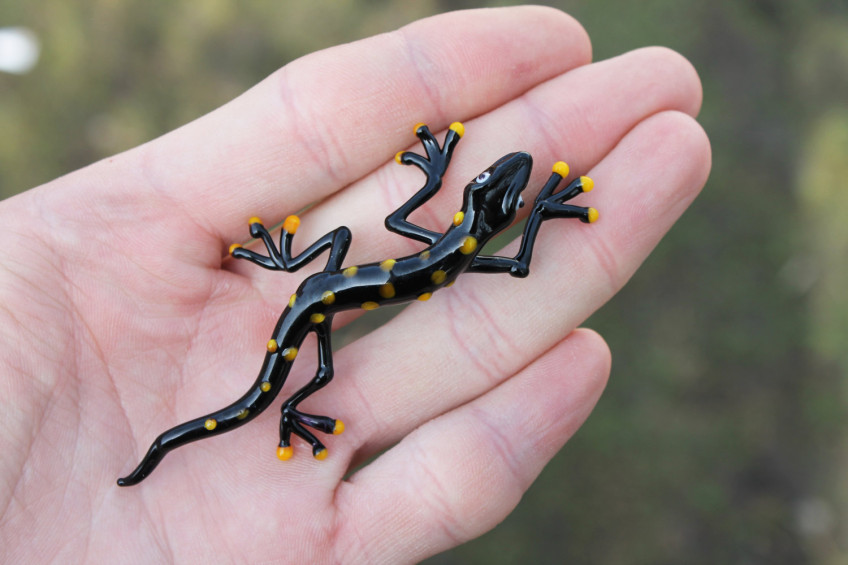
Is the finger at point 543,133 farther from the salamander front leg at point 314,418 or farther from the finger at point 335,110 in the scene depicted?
the salamander front leg at point 314,418

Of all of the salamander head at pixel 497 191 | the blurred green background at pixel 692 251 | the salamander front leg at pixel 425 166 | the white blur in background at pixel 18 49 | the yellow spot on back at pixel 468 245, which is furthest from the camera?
the white blur in background at pixel 18 49

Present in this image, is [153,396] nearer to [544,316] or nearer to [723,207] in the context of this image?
[544,316]

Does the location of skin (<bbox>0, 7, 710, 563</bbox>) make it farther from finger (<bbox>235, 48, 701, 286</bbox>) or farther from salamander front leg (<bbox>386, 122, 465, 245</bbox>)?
salamander front leg (<bbox>386, 122, 465, 245</bbox>)

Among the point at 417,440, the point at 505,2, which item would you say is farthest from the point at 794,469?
the point at 505,2

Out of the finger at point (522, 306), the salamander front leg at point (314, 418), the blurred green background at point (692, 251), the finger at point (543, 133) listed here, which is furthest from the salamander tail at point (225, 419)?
the blurred green background at point (692, 251)

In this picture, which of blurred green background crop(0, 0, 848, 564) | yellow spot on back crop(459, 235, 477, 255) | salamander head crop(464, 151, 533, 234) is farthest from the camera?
blurred green background crop(0, 0, 848, 564)

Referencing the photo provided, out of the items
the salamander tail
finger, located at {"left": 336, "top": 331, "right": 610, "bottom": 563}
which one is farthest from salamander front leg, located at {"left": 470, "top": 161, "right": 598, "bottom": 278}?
the salamander tail
